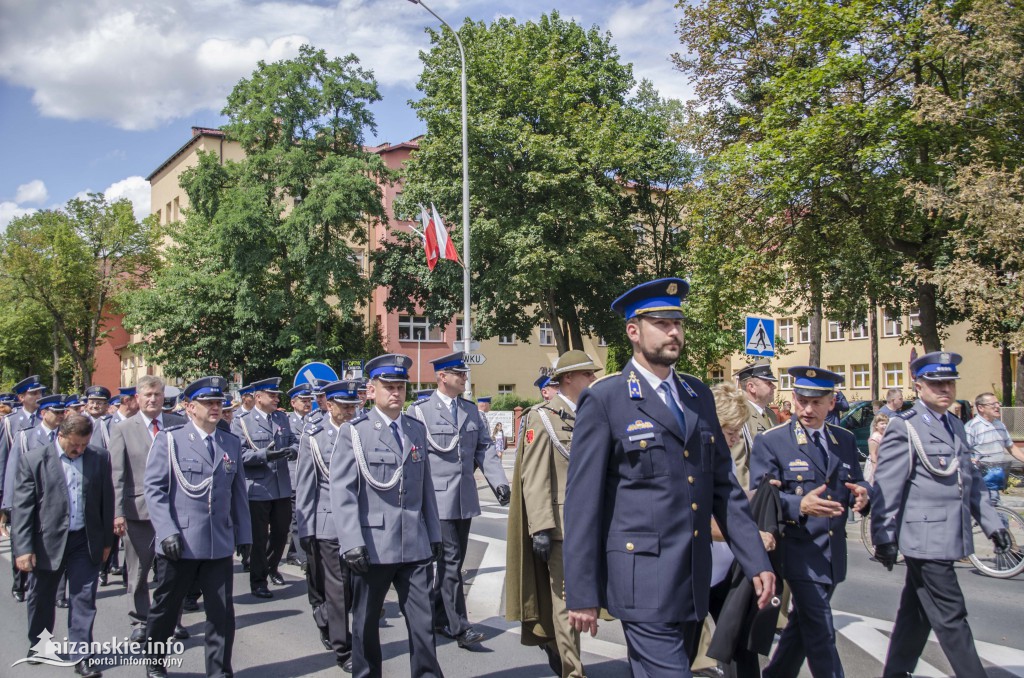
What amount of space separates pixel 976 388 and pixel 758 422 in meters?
48.4

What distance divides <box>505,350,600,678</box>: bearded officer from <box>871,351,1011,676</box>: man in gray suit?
192 centimetres

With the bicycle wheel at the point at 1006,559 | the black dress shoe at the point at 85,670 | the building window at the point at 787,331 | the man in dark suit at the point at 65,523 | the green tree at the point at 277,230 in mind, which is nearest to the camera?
the black dress shoe at the point at 85,670

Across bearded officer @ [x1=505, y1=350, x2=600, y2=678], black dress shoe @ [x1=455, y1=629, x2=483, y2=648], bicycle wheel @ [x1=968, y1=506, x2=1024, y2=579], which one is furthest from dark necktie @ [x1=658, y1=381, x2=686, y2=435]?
bicycle wheel @ [x1=968, y1=506, x2=1024, y2=579]

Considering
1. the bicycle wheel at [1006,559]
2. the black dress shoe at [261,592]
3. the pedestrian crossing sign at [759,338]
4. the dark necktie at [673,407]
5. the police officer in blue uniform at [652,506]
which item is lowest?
the black dress shoe at [261,592]

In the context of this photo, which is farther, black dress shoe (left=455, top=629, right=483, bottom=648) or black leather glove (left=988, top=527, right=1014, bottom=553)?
black dress shoe (left=455, top=629, right=483, bottom=648)

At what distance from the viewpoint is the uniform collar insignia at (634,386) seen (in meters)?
3.65

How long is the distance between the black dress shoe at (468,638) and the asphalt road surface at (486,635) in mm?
56

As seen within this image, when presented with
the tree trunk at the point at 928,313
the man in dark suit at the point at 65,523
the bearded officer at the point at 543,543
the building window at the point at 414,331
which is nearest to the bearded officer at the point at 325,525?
the man in dark suit at the point at 65,523

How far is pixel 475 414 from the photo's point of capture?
7.98 meters

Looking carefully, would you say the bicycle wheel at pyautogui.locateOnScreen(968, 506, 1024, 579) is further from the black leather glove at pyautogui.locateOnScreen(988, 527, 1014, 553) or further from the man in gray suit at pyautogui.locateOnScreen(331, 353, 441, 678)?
the man in gray suit at pyautogui.locateOnScreen(331, 353, 441, 678)

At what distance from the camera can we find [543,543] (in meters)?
5.20

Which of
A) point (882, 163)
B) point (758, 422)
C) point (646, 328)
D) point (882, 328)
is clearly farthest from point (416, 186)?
point (882, 328)

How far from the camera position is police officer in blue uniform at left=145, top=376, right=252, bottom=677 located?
566cm

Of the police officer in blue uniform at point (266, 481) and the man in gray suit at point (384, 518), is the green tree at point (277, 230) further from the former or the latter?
the man in gray suit at point (384, 518)
